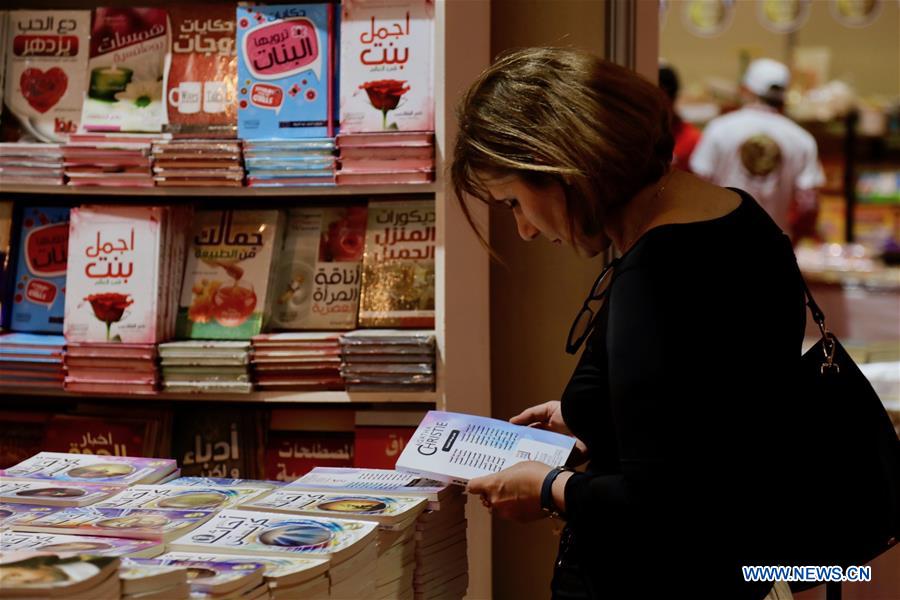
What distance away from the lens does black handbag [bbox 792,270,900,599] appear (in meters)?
1.63

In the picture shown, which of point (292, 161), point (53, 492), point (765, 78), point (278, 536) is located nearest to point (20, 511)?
point (53, 492)

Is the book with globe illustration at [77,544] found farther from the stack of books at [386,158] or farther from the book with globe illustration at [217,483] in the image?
the stack of books at [386,158]

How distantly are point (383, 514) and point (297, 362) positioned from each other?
1.07 metres

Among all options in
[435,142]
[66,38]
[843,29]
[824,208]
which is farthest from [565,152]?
[843,29]

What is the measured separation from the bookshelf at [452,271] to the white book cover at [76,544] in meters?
1.15

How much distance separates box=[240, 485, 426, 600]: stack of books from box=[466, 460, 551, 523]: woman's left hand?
0.47ft

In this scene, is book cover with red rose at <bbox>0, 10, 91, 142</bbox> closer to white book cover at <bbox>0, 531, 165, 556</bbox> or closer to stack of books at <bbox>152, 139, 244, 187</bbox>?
stack of books at <bbox>152, 139, 244, 187</bbox>

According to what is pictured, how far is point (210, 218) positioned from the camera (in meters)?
3.05

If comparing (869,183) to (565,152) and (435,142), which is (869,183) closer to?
(435,142)

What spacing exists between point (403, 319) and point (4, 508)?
3.98 ft

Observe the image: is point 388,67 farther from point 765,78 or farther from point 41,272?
point 765,78

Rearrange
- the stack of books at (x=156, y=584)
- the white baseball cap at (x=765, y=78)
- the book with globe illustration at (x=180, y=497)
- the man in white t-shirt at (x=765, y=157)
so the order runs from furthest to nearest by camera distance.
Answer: the white baseball cap at (x=765, y=78)
the man in white t-shirt at (x=765, y=157)
the book with globe illustration at (x=180, y=497)
the stack of books at (x=156, y=584)

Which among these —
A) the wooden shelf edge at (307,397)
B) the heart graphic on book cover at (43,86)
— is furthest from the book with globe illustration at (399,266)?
the heart graphic on book cover at (43,86)

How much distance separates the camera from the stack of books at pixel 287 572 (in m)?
1.53
